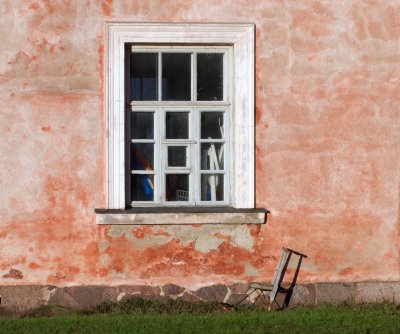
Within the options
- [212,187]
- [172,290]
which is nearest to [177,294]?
[172,290]

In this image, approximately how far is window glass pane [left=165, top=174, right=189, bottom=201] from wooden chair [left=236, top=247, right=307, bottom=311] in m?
1.15

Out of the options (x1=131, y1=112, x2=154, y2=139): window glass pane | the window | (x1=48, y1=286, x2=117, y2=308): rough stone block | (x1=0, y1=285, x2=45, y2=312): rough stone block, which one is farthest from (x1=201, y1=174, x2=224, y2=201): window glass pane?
(x1=0, y1=285, x2=45, y2=312): rough stone block

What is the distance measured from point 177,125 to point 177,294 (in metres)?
1.72

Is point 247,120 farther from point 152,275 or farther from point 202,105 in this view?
point 152,275

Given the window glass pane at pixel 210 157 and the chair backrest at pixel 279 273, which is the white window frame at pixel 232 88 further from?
the chair backrest at pixel 279 273

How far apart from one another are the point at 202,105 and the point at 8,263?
8.23ft

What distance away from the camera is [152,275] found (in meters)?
9.55

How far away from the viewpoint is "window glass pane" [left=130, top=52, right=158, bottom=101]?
32.0 feet

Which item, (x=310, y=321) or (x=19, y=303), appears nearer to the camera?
(x=310, y=321)

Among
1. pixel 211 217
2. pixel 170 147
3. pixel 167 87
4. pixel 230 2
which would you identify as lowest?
pixel 211 217

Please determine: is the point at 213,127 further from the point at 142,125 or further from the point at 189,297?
the point at 189,297

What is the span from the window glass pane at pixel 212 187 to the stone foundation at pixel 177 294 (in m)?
0.92

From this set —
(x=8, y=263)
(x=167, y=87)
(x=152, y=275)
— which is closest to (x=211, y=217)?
(x=152, y=275)

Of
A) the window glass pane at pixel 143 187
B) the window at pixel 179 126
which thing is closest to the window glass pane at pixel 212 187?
the window at pixel 179 126
